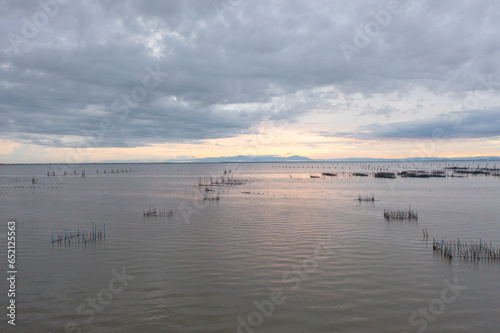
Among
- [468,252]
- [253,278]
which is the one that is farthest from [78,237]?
[468,252]

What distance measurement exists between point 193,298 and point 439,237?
18201 mm

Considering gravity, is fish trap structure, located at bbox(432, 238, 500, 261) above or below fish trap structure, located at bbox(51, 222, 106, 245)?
above

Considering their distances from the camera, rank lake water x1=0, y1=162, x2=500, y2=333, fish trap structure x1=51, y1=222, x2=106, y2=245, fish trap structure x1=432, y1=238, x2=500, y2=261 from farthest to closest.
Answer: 1. fish trap structure x1=51, y1=222, x2=106, y2=245
2. fish trap structure x1=432, y1=238, x2=500, y2=261
3. lake water x1=0, y1=162, x2=500, y2=333

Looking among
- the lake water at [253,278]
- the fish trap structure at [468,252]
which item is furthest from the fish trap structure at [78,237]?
the fish trap structure at [468,252]

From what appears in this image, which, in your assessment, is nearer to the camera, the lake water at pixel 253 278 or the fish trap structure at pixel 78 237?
the lake water at pixel 253 278

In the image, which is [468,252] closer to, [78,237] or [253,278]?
[253,278]

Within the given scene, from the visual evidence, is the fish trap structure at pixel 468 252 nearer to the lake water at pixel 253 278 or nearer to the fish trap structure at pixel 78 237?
→ the lake water at pixel 253 278

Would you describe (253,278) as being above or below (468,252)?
below

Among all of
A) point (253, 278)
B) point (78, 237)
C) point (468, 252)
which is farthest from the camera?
point (78, 237)

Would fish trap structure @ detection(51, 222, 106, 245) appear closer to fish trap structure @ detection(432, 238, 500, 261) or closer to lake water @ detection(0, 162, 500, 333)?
lake water @ detection(0, 162, 500, 333)

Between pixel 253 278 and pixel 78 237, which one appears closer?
pixel 253 278

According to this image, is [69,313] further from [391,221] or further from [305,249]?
[391,221]

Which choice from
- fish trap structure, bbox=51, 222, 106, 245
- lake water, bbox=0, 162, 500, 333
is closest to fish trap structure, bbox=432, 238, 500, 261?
lake water, bbox=0, 162, 500, 333

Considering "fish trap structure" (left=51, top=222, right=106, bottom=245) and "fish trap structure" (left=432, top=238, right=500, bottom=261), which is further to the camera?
"fish trap structure" (left=51, top=222, right=106, bottom=245)
